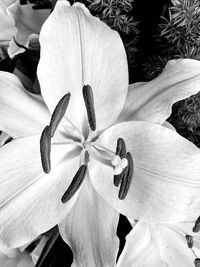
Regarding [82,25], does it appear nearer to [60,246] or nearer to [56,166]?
[56,166]

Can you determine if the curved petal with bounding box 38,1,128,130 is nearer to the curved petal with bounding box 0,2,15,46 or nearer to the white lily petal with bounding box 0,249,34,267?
the curved petal with bounding box 0,2,15,46

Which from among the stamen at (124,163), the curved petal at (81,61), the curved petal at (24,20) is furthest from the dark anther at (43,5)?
the stamen at (124,163)

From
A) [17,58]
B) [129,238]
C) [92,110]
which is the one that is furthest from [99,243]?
[17,58]

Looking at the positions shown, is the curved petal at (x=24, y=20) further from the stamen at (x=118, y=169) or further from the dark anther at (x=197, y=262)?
the dark anther at (x=197, y=262)

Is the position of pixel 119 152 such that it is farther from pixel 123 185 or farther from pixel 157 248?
pixel 157 248

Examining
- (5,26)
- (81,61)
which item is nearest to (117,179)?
(81,61)

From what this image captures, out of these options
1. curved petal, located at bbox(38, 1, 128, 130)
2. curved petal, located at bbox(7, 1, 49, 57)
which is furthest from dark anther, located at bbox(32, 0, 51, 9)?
curved petal, located at bbox(38, 1, 128, 130)
